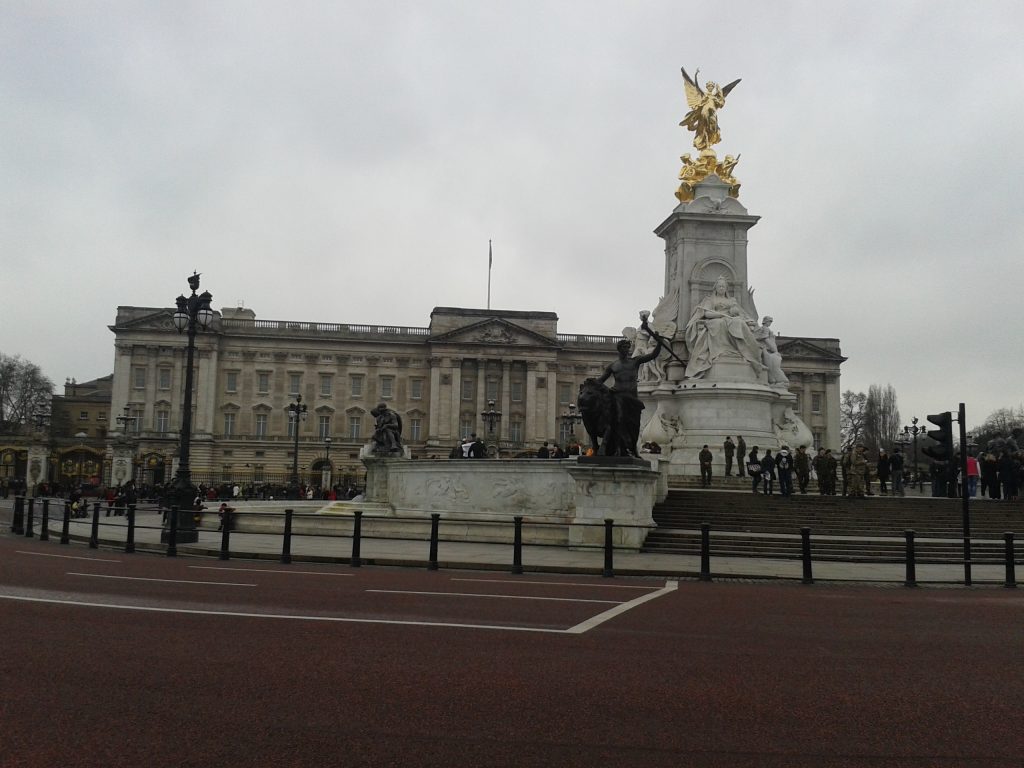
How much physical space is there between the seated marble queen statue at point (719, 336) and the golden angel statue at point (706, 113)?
23.0 ft

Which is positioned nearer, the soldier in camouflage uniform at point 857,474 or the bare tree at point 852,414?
the soldier in camouflage uniform at point 857,474

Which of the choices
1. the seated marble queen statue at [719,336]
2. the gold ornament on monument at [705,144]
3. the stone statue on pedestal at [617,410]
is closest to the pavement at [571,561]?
the stone statue on pedestal at [617,410]

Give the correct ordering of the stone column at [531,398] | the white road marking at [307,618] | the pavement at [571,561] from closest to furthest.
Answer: the white road marking at [307,618]
the pavement at [571,561]
the stone column at [531,398]

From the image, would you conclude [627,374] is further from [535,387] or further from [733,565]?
[535,387]

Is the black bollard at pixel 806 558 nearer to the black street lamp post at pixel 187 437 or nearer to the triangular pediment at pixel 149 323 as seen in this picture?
the black street lamp post at pixel 187 437

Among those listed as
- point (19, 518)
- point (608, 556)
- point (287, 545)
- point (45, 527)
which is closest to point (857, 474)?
point (608, 556)

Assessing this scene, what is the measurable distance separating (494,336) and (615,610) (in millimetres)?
88885

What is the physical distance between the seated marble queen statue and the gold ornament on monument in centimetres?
510

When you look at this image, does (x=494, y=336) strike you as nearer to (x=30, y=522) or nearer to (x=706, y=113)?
(x=706, y=113)

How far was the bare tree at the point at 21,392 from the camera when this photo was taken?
112000mm

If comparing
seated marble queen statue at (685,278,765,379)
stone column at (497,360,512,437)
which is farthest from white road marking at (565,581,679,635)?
stone column at (497,360,512,437)

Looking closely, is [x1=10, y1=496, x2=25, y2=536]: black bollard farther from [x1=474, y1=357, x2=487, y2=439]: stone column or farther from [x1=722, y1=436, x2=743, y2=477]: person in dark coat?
[x1=474, y1=357, x2=487, y2=439]: stone column

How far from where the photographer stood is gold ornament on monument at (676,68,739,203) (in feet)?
126

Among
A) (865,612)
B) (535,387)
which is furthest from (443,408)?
(865,612)
